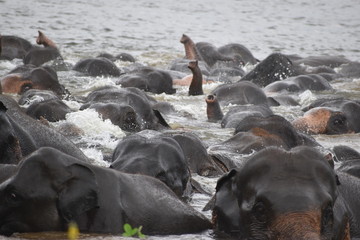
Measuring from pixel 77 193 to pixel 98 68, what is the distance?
1352 cm

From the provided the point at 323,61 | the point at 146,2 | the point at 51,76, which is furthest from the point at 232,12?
the point at 51,76

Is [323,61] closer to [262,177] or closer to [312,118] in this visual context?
[312,118]

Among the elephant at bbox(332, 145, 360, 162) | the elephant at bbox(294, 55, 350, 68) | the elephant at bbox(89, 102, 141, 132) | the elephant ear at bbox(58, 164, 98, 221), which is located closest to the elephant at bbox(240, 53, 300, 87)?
the elephant at bbox(294, 55, 350, 68)

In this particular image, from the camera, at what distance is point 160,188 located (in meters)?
6.22

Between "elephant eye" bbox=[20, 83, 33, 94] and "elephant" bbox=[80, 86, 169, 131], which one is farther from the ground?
"elephant" bbox=[80, 86, 169, 131]

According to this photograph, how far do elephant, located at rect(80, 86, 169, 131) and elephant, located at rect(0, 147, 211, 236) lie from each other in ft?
17.7

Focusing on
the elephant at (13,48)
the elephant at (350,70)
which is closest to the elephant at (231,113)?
the elephant at (350,70)

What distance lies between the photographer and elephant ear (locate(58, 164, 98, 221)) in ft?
17.5

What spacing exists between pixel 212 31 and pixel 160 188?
2920cm

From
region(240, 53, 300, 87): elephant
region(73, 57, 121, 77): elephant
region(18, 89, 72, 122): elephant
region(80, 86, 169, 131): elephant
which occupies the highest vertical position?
region(18, 89, 72, 122): elephant

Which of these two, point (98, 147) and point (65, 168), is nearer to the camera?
point (65, 168)

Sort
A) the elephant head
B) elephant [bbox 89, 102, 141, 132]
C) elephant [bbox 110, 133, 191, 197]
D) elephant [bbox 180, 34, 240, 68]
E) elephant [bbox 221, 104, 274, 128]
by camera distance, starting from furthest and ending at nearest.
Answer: elephant [bbox 180, 34, 240, 68], elephant [bbox 221, 104, 274, 128], elephant [bbox 89, 102, 141, 132], elephant [bbox 110, 133, 191, 197], the elephant head

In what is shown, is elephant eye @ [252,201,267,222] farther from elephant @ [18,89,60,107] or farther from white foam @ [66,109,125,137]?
elephant @ [18,89,60,107]

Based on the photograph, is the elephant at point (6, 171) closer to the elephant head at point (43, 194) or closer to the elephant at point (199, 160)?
the elephant head at point (43, 194)
